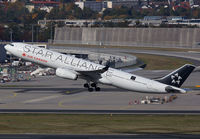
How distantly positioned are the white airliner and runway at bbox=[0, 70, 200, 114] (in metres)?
2.88

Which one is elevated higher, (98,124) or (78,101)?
(98,124)

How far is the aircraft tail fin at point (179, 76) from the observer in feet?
237

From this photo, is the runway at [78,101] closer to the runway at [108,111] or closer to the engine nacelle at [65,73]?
the runway at [108,111]

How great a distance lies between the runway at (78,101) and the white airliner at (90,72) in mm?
2877

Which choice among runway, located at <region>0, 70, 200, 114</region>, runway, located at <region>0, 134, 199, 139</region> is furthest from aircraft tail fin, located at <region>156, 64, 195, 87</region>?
runway, located at <region>0, 134, 199, 139</region>

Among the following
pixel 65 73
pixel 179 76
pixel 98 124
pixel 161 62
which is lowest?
pixel 161 62

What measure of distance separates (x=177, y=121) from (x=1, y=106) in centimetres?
2778

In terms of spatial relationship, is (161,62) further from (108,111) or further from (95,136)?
(95,136)

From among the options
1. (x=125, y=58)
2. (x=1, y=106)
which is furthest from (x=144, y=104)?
(x=125, y=58)

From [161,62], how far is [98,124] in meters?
101

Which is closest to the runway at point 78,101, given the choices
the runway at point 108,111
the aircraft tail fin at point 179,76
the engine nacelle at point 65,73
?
the runway at point 108,111

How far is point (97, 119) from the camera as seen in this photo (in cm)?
6375

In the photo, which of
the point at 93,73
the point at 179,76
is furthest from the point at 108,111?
the point at 93,73

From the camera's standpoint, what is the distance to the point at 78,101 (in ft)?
266
